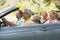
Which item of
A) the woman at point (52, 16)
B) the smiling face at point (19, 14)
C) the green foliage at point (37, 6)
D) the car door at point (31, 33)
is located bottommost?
the car door at point (31, 33)

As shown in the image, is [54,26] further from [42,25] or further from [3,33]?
[3,33]

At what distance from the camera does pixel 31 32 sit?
2.99 metres

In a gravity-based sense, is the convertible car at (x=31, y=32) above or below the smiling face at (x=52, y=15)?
below

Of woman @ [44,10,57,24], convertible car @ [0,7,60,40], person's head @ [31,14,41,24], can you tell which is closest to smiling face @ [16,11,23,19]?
person's head @ [31,14,41,24]

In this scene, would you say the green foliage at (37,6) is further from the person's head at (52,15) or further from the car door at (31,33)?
the car door at (31,33)

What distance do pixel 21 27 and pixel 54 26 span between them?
55cm

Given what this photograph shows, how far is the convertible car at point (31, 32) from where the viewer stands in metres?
2.96

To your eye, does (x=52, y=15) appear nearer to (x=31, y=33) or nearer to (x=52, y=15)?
(x=52, y=15)

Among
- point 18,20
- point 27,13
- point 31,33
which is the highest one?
point 27,13

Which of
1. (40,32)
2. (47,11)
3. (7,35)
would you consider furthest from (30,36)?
(47,11)

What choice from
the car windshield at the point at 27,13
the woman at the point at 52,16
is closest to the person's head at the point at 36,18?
the car windshield at the point at 27,13

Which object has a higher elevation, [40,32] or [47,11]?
[47,11]

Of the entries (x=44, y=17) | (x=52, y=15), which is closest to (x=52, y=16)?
(x=52, y=15)

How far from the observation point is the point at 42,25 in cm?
303
